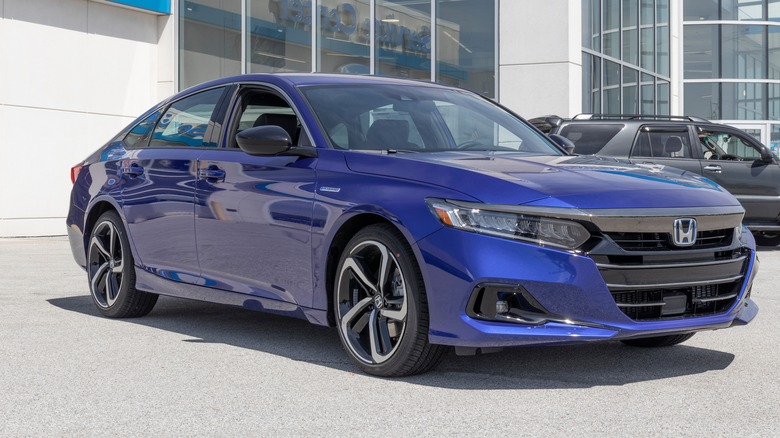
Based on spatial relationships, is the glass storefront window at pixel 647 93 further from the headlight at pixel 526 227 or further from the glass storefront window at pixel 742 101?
the headlight at pixel 526 227

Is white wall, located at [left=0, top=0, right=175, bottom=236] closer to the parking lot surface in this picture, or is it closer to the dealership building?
the dealership building

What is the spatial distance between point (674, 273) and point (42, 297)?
575cm

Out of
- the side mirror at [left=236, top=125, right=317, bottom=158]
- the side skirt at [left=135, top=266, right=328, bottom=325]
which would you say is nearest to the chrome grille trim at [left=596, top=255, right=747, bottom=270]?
the side skirt at [left=135, top=266, right=328, bottom=325]

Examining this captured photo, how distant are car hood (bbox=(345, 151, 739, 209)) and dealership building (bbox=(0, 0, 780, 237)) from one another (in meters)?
13.3

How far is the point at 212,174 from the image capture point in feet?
21.6

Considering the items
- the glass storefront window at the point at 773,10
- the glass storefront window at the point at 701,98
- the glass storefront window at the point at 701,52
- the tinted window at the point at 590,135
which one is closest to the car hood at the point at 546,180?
the tinted window at the point at 590,135

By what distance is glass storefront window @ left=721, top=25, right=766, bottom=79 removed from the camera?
3138cm

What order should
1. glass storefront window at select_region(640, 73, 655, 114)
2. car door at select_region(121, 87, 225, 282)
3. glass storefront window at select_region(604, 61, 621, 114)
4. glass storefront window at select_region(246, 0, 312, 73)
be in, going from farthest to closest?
1. glass storefront window at select_region(640, 73, 655, 114)
2. glass storefront window at select_region(604, 61, 621, 114)
3. glass storefront window at select_region(246, 0, 312, 73)
4. car door at select_region(121, 87, 225, 282)

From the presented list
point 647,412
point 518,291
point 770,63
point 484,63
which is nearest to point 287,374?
point 518,291

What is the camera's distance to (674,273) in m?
5.15

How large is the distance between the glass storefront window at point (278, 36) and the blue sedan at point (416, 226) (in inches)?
542

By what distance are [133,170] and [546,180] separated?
3.32 metres

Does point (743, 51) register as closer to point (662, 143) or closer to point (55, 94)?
point (662, 143)

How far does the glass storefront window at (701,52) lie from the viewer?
100 feet
